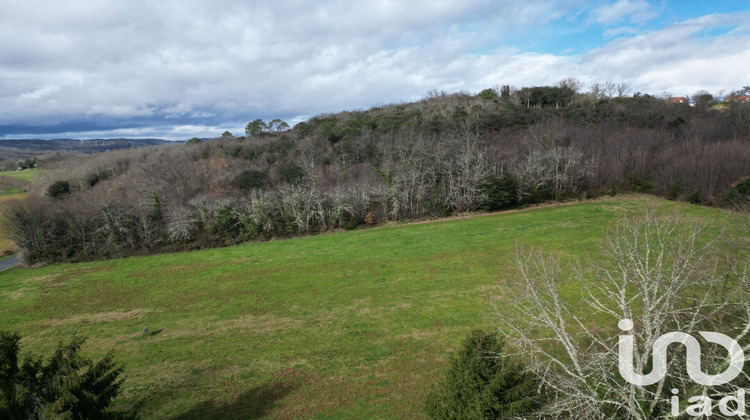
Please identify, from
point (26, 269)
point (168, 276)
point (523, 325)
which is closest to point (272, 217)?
point (168, 276)

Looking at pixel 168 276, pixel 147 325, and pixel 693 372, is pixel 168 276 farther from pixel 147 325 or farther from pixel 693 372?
pixel 693 372

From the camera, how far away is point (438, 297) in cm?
2114

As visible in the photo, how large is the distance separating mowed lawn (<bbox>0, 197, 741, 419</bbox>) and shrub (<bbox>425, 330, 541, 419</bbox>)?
2664mm

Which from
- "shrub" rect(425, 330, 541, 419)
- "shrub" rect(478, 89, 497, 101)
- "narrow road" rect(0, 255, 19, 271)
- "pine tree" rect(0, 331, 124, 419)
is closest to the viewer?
"pine tree" rect(0, 331, 124, 419)

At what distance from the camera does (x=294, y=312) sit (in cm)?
2102

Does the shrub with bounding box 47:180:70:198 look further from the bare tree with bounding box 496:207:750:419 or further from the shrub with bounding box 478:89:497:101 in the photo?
the shrub with bounding box 478:89:497:101

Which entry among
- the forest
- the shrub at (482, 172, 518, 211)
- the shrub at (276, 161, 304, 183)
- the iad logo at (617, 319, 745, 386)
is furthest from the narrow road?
the shrub at (482, 172, 518, 211)

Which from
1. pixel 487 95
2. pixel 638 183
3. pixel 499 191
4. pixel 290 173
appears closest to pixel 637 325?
pixel 499 191

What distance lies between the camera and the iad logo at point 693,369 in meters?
5.55

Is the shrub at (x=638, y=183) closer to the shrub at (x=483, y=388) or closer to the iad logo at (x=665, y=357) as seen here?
the shrub at (x=483, y=388)

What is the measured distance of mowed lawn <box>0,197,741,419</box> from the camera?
45.8 ft

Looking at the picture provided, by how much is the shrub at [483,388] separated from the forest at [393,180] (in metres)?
30.4

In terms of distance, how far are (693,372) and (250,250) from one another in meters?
33.8

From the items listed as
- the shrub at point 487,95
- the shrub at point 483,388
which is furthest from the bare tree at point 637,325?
the shrub at point 487,95
